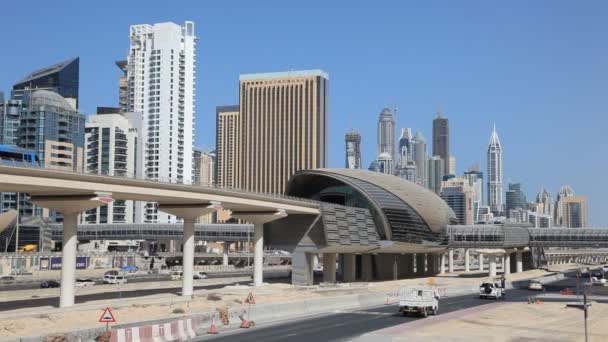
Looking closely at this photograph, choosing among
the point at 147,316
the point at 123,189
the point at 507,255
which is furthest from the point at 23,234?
the point at 147,316

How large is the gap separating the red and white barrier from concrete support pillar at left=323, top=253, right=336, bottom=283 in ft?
184

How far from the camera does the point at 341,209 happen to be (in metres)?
93.1

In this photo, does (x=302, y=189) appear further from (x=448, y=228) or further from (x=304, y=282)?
(x=448, y=228)

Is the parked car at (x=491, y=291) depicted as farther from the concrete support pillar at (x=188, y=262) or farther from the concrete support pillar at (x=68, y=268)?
the concrete support pillar at (x=68, y=268)

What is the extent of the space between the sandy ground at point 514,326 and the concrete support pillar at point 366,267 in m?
50.0

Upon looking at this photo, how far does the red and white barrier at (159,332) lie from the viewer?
→ 116ft

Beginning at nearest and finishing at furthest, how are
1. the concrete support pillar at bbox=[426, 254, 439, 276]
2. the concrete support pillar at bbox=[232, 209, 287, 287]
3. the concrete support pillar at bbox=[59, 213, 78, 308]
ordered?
the concrete support pillar at bbox=[59, 213, 78, 308] < the concrete support pillar at bbox=[232, 209, 287, 287] < the concrete support pillar at bbox=[426, 254, 439, 276]

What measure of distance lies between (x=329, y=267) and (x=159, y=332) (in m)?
61.9

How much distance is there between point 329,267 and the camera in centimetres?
9825

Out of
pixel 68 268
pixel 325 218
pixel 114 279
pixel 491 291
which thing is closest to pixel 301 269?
pixel 325 218

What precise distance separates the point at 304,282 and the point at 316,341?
50451 mm

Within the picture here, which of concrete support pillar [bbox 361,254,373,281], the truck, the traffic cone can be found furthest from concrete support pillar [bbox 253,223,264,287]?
the traffic cone

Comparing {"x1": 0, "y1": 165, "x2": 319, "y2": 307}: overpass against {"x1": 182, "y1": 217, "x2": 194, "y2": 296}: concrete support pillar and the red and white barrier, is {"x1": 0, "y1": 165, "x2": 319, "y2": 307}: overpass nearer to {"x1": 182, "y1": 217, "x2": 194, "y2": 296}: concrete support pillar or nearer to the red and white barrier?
{"x1": 182, "y1": 217, "x2": 194, "y2": 296}: concrete support pillar

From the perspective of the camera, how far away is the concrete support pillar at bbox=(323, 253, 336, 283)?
320 feet
